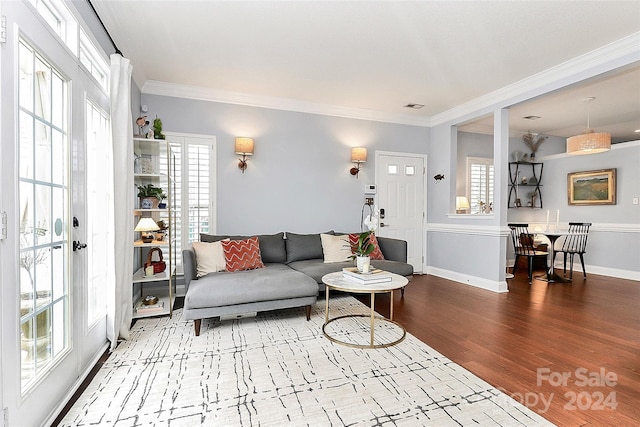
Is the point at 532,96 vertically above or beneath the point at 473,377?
above

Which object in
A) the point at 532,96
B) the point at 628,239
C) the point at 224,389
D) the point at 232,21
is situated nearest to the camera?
the point at 224,389

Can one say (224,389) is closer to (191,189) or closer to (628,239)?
(191,189)

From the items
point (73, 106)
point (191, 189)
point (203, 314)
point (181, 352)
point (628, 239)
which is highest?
point (73, 106)

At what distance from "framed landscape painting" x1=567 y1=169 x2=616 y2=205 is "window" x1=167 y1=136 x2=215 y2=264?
6.79m

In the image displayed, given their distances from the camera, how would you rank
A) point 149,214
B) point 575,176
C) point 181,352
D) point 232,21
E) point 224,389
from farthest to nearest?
point 575,176
point 149,214
point 232,21
point 181,352
point 224,389

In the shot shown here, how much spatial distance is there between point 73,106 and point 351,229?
3.90 meters

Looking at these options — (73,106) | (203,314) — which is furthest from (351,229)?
(73,106)

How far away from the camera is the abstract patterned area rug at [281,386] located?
5.69 feet

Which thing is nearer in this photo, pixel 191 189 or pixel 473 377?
pixel 473 377

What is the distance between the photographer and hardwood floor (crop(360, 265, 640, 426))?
1.91m

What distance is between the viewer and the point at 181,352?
8.27ft

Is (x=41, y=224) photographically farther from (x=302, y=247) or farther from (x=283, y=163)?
(x=283, y=163)

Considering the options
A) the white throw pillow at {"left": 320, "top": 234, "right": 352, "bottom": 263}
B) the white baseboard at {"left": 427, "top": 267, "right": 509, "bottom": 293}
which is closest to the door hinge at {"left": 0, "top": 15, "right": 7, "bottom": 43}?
the white throw pillow at {"left": 320, "top": 234, "right": 352, "bottom": 263}

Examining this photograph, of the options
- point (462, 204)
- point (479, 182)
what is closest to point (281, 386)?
point (462, 204)
